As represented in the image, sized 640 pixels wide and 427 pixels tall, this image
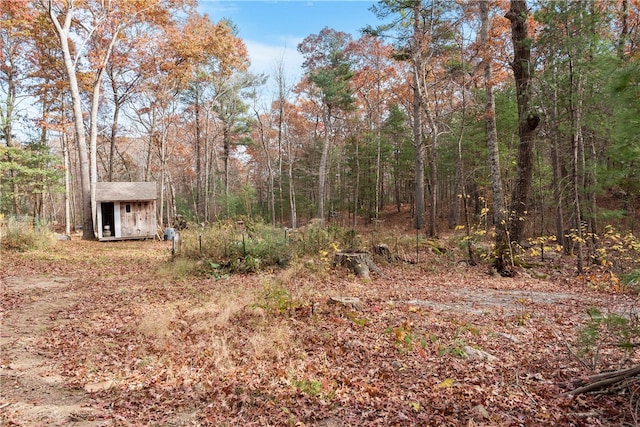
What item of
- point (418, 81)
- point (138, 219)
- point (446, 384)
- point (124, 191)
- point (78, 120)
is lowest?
point (446, 384)

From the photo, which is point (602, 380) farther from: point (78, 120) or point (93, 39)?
point (93, 39)

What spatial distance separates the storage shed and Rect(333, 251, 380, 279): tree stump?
1212cm

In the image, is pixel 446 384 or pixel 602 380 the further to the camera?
pixel 446 384

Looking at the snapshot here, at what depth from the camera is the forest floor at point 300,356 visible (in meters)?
2.96

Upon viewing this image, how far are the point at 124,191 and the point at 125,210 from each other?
94 centimetres

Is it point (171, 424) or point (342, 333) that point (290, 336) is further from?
point (171, 424)

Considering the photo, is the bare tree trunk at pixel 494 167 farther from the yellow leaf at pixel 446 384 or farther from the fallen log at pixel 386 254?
the yellow leaf at pixel 446 384

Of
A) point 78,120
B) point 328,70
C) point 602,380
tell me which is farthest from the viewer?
point 328,70

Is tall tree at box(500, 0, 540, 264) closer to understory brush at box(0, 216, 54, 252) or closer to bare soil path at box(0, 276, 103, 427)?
bare soil path at box(0, 276, 103, 427)

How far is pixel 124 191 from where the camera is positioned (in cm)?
1659

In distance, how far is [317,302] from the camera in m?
5.75

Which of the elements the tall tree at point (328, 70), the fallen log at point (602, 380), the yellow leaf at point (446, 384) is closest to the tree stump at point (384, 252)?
the yellow leaf at point (446, 384)

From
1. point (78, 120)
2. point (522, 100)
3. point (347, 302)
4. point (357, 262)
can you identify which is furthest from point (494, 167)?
point (78, 120)

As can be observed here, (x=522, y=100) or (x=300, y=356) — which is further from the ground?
(x=522, y=100)
